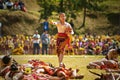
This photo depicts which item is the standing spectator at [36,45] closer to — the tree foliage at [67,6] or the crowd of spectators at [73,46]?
the crowd of spectators at [73,46]

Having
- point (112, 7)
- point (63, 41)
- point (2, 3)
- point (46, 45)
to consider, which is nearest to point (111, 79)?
point (63, 41)

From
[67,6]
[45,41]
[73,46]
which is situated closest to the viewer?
[45,41]

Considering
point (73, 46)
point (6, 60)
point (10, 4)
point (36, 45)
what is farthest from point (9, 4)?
point (6, 60)

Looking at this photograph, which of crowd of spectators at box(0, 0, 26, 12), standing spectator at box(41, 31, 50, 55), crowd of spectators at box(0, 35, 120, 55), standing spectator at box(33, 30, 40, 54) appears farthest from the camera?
crowd of spectators at box(0, 0, 26, 12)

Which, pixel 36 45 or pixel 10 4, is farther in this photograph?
pixel 10 4

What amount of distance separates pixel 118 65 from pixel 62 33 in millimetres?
1269

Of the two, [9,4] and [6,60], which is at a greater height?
[6,60]

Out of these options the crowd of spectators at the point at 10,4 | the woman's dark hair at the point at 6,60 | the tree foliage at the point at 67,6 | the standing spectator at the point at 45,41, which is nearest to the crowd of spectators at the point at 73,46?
the standing spectator at the point at 45,41

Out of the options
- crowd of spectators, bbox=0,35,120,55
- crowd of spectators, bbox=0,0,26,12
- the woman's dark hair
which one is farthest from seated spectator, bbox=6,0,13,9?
the woman's dark hair

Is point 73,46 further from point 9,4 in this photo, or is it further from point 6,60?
point 6,60

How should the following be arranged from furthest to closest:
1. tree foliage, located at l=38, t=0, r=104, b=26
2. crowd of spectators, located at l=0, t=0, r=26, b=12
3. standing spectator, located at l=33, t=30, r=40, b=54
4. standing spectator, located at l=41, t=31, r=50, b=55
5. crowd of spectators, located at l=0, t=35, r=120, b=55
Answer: tree foliage, located at l=38, t=0, r=104, b=26
crowd of spectators, located at l=0, t=0, r=26, b=12
crowd of spectators, located at l=0, t=35, r=120, b=55
standing spectator, located at l=41, t=31, r=50, b=55
standing spectator, located at l=33, t=30, r=40, b=54

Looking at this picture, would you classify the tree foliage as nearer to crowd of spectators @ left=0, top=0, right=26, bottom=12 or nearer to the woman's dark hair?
crowd of spectators @ left=0, top=0, right=26, bottom=12

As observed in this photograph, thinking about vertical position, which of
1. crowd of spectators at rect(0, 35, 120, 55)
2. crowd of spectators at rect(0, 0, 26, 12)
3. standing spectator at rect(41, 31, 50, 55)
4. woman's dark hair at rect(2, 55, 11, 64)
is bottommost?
crowd of spectators at rect(0, 35, 120, 55)

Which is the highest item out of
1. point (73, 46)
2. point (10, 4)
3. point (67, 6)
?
point (10, 4)
